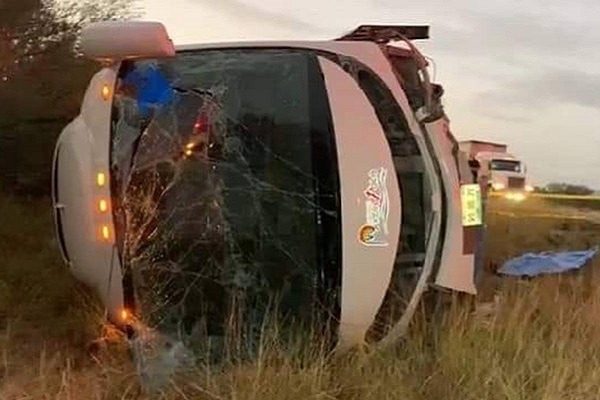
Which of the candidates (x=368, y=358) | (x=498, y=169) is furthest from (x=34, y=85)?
(x=368, y=358)

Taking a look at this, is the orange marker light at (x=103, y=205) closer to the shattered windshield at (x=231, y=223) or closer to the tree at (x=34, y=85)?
the shattered windshield at (x=231, y=223)

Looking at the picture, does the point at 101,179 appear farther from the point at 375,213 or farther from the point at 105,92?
the point at 375,213

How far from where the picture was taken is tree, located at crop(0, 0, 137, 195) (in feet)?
29.3

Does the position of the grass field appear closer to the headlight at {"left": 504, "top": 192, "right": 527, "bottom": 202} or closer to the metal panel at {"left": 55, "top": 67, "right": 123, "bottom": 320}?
the metal panel at {"left": 55, "top": 67, "right": 123, "bottom": 320}

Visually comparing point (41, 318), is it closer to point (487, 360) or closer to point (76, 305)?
point (76, 305)

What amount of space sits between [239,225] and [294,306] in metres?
0.44

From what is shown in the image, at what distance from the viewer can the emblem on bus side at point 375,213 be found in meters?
4.70

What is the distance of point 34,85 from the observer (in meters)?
9.27

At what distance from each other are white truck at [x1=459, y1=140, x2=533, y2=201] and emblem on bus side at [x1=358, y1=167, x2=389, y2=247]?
1017mm

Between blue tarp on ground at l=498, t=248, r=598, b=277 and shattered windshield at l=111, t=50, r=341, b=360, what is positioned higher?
shattered windshield at l=111, t=50, r=341, b=360

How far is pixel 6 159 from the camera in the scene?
29.9 feet

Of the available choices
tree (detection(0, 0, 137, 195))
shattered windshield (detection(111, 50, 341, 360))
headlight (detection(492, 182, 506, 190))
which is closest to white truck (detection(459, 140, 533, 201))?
headlight (detection(492, 182, 506, 190))

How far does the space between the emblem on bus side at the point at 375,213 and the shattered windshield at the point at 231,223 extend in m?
0.13

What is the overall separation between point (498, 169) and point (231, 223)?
225 inches
